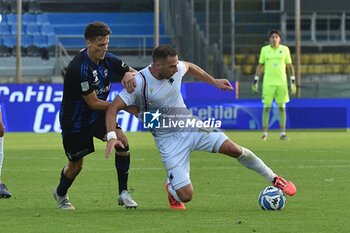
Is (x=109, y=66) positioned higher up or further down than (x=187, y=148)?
higher up

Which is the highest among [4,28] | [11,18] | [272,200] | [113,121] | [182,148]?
[113,121]

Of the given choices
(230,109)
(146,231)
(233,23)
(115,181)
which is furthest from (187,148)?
(233,23)

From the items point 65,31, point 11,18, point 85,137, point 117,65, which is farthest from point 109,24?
point 85,137

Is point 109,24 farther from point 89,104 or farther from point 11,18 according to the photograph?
point 89,104

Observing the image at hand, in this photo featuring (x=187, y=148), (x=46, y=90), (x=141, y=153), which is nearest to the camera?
A: (x=187, y=148)

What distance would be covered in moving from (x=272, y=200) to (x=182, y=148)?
1050 mm

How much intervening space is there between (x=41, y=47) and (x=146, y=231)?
1138 inches

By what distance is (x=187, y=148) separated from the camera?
10914 millimetres

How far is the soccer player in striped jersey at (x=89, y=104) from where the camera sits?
1077cm

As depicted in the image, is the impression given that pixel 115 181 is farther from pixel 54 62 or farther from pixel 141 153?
pixel 54 62

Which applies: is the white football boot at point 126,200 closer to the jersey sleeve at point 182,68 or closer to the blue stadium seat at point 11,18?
the jersey sleeve at point 182,68

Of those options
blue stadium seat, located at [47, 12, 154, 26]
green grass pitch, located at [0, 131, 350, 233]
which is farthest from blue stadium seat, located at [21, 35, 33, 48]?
green grass pitch, located at [0, 131, 350, 233]

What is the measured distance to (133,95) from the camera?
422 inches

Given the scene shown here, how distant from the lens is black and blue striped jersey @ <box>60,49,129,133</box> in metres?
10.9
